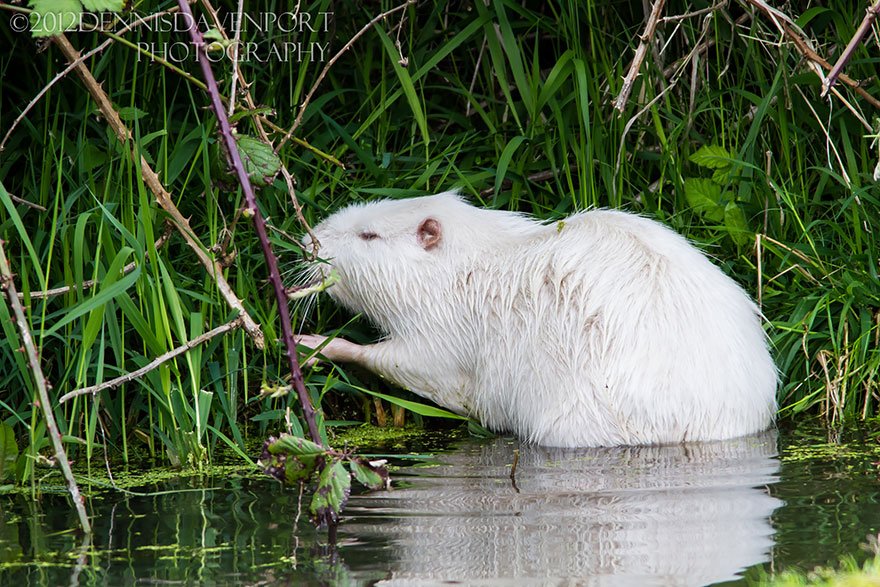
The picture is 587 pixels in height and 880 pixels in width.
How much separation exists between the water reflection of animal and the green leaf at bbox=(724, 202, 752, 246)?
1.03 meters

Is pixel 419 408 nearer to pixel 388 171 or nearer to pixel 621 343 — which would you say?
pixel 621 343

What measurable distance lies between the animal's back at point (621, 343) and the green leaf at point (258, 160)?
117cm

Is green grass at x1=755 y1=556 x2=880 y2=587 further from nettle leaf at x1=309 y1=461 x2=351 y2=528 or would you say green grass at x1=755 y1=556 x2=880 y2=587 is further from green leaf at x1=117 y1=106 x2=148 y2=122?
green leaf at x1=117 y1=106 x2=148 y2=122

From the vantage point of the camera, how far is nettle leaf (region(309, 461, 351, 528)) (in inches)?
102

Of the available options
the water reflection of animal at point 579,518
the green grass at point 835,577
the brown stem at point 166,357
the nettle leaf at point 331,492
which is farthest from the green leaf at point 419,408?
the green grass at point 835,577

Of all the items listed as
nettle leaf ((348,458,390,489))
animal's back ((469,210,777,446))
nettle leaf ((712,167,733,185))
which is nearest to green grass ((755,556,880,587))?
nettle leaf ((348,458,390,489))

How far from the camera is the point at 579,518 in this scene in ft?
9.07

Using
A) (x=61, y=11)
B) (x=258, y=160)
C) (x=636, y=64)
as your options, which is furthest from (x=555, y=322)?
(x=61, y=11)

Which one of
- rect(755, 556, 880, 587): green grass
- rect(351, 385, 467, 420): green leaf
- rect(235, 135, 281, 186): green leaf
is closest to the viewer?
rect(755, 556, 880, 587): green grass

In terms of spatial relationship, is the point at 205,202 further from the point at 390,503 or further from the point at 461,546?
the point at 461,546

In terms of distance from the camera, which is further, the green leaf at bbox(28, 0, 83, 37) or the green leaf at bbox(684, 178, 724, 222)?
the green leaf at bbox(684, 178, 724, 222)

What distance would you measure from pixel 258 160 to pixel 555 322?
121 centimetres

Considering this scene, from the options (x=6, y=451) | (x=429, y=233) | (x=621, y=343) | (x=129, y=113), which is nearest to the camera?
(x=6, y=451)

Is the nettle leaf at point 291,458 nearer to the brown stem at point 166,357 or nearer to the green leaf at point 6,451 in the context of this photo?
the brown stem at point 166,357
